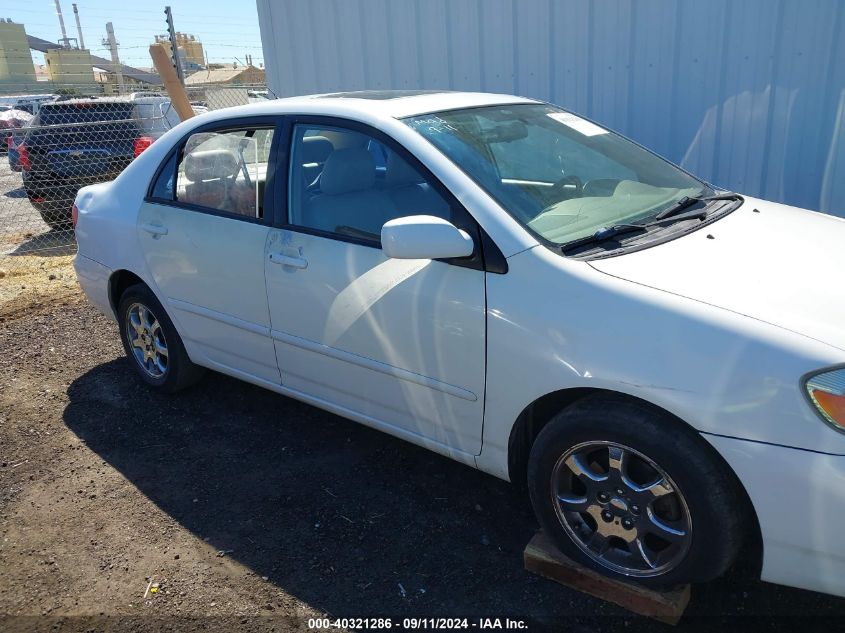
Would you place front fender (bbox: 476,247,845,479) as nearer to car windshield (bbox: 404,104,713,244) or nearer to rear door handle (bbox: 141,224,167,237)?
car windshield (bbox: 404,104,713,244)

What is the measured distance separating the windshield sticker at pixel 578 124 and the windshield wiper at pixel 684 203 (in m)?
0.68

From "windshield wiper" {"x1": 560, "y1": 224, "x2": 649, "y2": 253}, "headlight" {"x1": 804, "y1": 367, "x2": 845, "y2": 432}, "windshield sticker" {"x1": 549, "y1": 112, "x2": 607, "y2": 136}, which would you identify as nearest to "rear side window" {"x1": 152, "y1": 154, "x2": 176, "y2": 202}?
"windshield sticker" {"x1": 549, "y1": 112, "x2": 607, "y2": 136}

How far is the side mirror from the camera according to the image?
2545 mm

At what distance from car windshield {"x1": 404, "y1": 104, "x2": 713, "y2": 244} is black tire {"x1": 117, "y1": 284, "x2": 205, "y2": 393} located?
2009mm

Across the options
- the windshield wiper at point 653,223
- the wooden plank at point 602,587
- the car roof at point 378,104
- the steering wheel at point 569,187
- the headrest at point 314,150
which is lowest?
the wooden plank at point 602,587

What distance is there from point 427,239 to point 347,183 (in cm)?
89

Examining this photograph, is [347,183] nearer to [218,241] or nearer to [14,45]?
[218,241]

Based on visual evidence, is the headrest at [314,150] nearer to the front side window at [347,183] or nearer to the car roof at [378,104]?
the front side window at [347,183]

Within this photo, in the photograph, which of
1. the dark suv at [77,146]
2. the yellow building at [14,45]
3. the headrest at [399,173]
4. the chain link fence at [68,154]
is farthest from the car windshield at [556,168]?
the yellow building at [14,45]

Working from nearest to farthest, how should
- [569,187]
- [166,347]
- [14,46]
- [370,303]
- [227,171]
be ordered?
[370,303] < [569,187] < [227,171] < [166,347] < [14,46]

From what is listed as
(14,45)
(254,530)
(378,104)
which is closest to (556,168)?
(378,104)

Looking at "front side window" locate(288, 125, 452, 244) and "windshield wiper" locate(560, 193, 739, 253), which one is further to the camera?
"front side window" locate(288, 125, 452, 244)

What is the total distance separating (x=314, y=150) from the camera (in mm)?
3354

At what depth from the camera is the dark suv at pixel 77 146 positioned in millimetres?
9258
